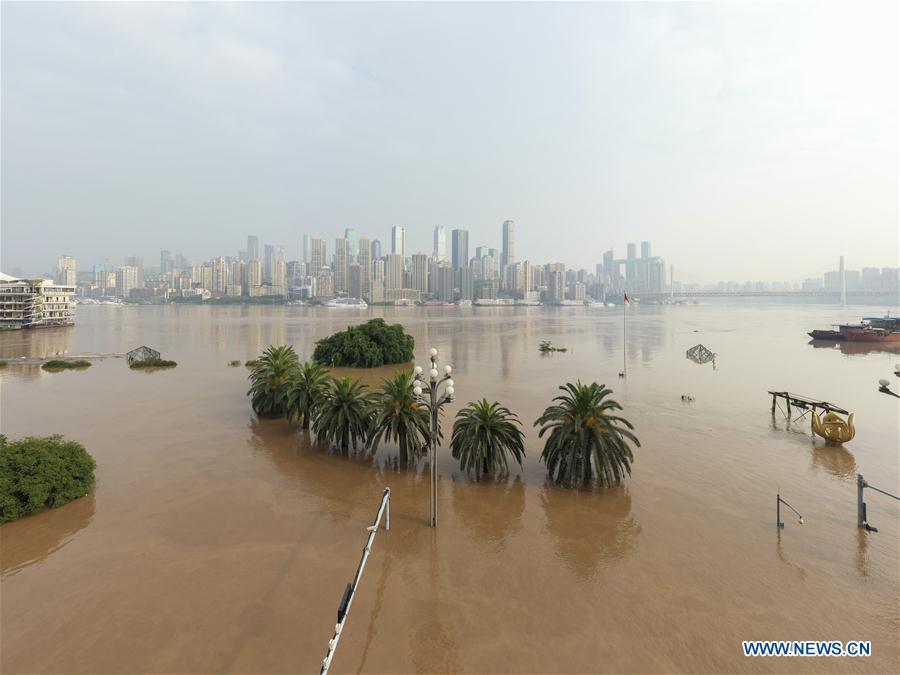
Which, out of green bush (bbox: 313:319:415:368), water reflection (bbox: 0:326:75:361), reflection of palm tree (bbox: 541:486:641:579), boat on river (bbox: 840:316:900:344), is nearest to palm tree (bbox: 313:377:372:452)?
reflection of palm tree (bbox: 541:486:641:579)

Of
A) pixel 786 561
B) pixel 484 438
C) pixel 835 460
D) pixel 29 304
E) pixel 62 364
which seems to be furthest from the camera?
pixel 29 304

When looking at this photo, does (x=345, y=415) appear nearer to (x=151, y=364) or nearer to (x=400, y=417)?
(x=400, y=417)

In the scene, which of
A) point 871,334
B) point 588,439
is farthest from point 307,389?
point 871,334

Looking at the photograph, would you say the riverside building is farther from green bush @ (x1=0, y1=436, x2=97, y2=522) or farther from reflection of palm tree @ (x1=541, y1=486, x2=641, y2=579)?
reflection of palm tree @ (x1=541, y1=486, x2=641, y2=579)

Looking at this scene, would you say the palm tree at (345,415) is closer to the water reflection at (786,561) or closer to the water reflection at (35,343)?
the water reflection at (786,561)

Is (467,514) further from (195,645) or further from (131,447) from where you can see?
(131,447)

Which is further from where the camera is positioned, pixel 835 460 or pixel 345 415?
pixel 835 460
